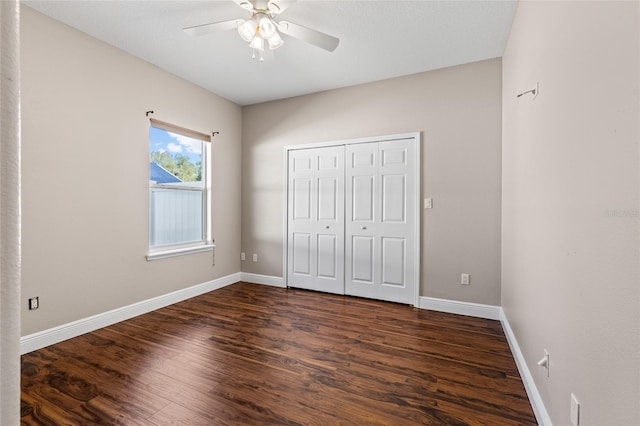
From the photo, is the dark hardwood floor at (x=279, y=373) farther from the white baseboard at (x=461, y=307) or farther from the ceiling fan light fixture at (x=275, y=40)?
the ceiling fan light fixture at (x=275, y=40)

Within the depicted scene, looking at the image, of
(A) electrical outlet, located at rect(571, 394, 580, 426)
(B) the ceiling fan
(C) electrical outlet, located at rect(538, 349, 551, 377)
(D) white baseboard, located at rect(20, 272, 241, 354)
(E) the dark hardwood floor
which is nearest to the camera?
(A) electrical outlet, located at rect(571, 394, 580, 426)

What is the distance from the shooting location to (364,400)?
1901 millimetres

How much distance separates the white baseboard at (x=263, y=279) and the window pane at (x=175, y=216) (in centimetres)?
92

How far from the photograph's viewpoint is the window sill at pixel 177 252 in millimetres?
3475

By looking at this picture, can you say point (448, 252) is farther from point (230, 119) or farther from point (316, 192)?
point (230, 119)

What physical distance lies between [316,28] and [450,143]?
5.97ft

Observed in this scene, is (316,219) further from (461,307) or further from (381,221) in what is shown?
(461,307)

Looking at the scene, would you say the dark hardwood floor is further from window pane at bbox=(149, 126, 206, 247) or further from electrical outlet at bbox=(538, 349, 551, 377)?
window pane at bbox=(149, 126, 206, 247)

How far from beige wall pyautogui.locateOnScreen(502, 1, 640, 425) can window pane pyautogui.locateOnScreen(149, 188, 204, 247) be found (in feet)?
11.7

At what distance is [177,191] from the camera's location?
387 centimetres

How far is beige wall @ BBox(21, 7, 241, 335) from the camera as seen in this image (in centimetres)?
253

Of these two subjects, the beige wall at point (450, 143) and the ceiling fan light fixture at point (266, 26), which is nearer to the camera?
the ceiling fan light fixture at point (266, 26)

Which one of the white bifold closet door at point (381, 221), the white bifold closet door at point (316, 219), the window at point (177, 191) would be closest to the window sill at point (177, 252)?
the window at point (177, 191)

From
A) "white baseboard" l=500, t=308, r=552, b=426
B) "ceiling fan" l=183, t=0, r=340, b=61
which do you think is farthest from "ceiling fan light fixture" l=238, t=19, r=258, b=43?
"white baseboard" l=500, t=308, r=552, b=426
